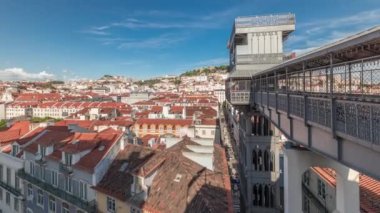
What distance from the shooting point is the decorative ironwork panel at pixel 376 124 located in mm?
4438

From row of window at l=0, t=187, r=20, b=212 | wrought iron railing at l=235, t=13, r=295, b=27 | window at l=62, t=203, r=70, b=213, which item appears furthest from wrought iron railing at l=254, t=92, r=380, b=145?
row of window at l=0, t=187, r=20, b=212

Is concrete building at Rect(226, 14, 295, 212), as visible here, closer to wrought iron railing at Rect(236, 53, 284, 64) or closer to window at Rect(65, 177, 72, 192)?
wrought iron railing at Rect(236, 53, 284, 64)

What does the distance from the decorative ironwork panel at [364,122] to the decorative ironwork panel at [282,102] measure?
→ 470 cm

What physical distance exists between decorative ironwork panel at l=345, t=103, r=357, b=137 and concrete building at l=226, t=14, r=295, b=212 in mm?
14185

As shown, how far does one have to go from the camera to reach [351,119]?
17.4ft

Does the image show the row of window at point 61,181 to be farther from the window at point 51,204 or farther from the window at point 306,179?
the window at point 306,179

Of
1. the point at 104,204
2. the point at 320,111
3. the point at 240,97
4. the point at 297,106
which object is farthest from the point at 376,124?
the point at 240,97

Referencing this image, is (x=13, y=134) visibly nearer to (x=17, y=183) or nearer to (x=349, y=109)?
(x=17, y=183)

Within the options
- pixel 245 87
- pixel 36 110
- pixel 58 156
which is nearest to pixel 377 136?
pixel 245 87

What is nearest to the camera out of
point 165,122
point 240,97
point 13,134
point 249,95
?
point 240,97

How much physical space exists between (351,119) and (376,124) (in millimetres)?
824

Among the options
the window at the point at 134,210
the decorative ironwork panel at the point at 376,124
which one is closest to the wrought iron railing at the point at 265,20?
the window at the point at 134,210

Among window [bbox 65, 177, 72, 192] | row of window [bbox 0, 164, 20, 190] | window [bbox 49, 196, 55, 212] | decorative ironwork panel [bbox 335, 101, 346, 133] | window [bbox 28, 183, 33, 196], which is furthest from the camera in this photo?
row of window [bbox 0, 164, 20, 190]

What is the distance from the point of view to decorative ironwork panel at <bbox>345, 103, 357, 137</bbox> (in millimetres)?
5172
